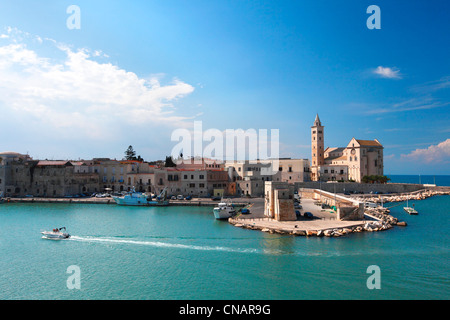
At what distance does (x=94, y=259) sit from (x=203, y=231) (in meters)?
10.3

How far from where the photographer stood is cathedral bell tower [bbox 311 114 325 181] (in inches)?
2655

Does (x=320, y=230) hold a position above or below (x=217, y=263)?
above

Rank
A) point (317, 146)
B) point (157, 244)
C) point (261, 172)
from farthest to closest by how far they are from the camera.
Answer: point (317, 146) < point (261, 172) < point (157, 244)

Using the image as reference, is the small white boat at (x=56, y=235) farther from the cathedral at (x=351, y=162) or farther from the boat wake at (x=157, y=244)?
the cathedral at (x=351, y=162)

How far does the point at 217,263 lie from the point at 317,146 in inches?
2122

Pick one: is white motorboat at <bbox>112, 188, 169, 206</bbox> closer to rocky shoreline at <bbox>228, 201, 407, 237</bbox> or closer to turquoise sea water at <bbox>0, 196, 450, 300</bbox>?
turquoise sea water at <bbox>0, 196, 450, 300</bbox>

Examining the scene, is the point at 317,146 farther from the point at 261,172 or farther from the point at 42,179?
the point at 42,179

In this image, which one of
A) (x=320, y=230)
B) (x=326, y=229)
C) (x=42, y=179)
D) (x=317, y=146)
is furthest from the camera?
(x=317, y=146)

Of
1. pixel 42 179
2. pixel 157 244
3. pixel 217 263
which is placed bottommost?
pixel 217 263

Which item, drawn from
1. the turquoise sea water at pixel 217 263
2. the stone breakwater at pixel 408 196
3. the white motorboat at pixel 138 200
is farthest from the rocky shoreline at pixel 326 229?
the white motorboat at pixel 138 200

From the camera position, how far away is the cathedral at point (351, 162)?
62125 millimetres

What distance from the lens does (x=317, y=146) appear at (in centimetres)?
6750

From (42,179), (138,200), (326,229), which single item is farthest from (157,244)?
(42,179)

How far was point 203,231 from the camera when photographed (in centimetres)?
2789
